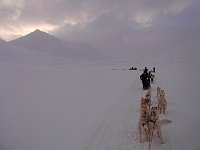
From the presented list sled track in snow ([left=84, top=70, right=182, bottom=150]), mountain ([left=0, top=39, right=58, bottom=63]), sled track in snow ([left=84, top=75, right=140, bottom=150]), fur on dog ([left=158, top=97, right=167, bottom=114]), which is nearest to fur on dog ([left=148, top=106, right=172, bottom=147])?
sled track in snow ([left=84, top=70, right=182, bottom=150])

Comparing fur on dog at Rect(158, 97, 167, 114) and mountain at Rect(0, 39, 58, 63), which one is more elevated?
mountain at Rect(0, 39, 58, 63)

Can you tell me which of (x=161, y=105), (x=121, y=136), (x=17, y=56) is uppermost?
(x=17, y=56)

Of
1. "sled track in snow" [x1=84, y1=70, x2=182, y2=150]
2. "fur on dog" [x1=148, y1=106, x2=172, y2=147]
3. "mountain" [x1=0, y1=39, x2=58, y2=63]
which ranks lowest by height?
"sled track in snow" [x1=84, y1=70, x2=182, y2=150]

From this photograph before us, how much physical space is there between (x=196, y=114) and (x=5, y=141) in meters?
7.22

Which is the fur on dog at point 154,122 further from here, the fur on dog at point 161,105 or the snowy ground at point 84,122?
the fur on dog at point 161,105

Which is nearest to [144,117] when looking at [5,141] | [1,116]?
[5,141]

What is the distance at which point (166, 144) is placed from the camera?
32.4 feet

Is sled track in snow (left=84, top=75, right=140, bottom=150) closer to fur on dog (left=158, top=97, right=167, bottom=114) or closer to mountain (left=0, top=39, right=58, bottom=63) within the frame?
fur on dog (left=158, top=97, right=167, bottom=114)

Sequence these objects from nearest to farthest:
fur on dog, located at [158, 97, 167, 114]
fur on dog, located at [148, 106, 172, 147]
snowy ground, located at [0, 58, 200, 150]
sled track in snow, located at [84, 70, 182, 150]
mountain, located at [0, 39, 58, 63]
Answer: fur on dog, located at [148, 106, 172, 147] → sled track in snow, located at [84, 70, 182, 150] → snowy ground, located at [0, 58, 200, 150] → fur on dog, located at [158, 97, 167, 114] → mountain, located at [0, 39, 58, 63]

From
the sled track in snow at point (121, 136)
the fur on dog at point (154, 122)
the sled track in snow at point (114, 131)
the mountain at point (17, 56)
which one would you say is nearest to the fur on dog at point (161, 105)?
the sled track in snow at point (121, 136)

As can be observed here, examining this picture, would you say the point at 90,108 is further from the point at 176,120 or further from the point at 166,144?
the point at 166,144

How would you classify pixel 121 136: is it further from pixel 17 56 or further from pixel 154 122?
pixel 17 56

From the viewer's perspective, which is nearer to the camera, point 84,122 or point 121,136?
point 121,136

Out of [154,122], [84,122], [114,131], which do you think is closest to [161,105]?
[84,122]
